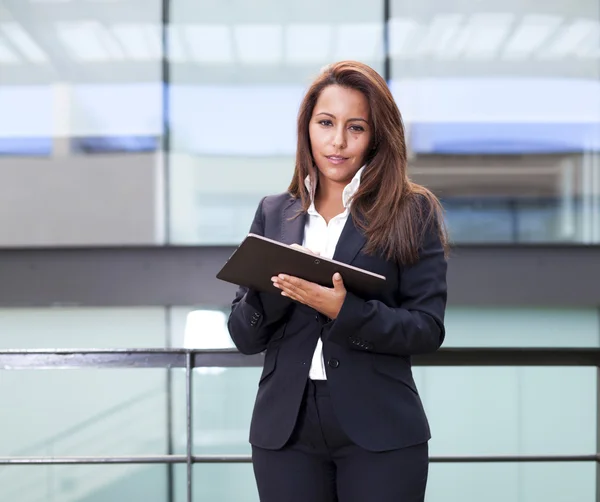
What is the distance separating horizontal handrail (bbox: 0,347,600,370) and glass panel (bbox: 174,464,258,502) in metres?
2.36

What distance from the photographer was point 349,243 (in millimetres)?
1638

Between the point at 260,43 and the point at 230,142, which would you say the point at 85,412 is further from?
the point at 260,43

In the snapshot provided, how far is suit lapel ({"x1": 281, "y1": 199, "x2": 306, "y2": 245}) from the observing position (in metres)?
1.70

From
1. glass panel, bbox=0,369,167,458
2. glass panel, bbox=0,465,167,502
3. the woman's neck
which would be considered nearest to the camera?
the woman's neck

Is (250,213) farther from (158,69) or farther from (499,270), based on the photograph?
(499,270)

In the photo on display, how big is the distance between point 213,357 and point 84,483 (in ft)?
7.42

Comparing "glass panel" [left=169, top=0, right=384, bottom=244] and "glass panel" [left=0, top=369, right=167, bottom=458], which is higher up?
"glass panel" [left=169, top=0, right=384, bottom=244]

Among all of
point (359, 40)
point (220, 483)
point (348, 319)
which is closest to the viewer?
point (348, 319)

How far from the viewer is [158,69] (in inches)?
226

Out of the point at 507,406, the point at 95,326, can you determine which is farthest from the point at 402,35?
the point at 95,326

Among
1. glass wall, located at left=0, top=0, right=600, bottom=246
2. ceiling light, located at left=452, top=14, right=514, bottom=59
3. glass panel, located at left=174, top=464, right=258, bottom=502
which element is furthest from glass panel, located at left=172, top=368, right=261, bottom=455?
ceiling light, located at left=452, top=14, right=514, bottom=59

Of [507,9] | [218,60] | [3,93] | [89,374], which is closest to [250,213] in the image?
[218,60]

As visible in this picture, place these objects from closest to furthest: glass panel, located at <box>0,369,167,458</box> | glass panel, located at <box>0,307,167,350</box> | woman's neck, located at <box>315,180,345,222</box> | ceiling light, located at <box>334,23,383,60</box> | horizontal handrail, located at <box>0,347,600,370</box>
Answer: woman's neck, located at <box>315,180,345,222</box> → horizontal handrail, located at <box>0,347,600,370</box> → glass panel, located at <box>0,369,167,458</box> → ceiling light, located at <box>334,23,383,60</box> → glass panel, located at <box>0,307,167,350</box>

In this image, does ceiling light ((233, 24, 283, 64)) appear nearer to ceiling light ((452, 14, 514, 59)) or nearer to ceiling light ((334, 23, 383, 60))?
ceiling light ((334, 23, 383, 60))
